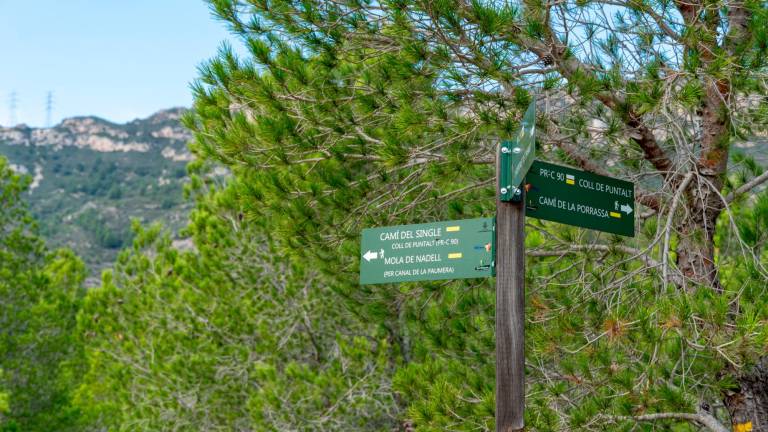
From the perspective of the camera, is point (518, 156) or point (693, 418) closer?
point (518, 156)

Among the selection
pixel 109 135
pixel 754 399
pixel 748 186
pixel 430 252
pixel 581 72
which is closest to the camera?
pixel 430 252

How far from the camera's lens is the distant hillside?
6906 centimetres

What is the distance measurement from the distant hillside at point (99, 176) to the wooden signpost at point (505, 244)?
181ft

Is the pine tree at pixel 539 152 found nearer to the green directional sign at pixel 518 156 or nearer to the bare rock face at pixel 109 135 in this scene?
the green directional sign at pixel 518 156

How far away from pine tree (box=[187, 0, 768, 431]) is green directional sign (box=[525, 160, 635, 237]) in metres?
0.47

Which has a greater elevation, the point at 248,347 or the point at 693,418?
the point at 248,347

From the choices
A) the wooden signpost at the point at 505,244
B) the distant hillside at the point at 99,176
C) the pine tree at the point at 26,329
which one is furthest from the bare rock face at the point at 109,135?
the wooden signpost at the point at 505,244

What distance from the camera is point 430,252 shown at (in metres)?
4.02

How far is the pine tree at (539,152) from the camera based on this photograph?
498 cm

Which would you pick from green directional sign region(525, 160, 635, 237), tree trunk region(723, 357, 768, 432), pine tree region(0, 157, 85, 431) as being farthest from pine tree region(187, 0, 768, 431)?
pine tree region(0, 157, 85, 431)

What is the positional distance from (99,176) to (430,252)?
88.2 meters

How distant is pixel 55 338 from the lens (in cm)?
1894

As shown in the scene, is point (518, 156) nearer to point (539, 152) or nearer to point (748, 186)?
point (539, 152)

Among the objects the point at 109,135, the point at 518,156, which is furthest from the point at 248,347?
the point at 109,135
